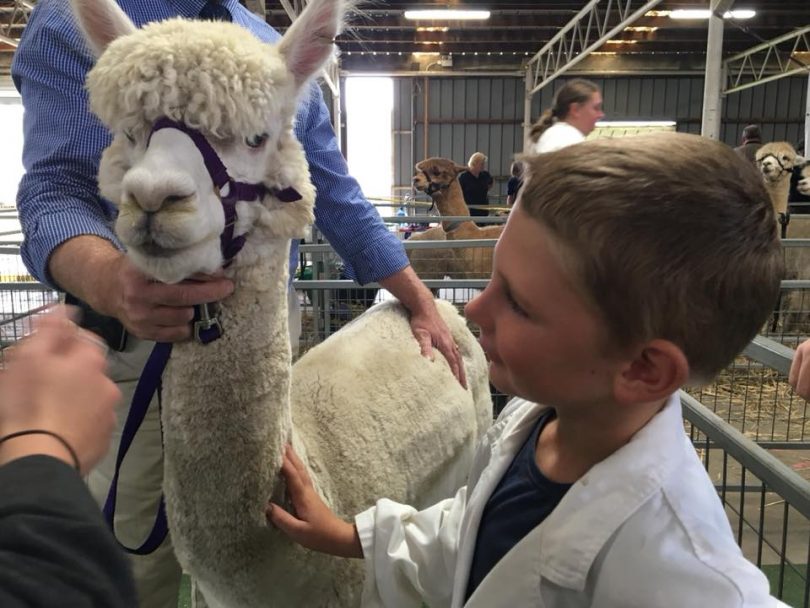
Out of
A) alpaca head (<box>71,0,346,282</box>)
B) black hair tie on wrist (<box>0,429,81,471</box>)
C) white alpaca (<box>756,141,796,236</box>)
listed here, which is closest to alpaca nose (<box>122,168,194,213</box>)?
alpaca head (<box>71,0,346,282</box>)

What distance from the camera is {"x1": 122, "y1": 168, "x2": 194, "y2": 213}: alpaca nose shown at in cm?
111

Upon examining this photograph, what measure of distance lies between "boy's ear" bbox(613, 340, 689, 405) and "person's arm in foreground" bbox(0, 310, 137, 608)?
62 centimetres

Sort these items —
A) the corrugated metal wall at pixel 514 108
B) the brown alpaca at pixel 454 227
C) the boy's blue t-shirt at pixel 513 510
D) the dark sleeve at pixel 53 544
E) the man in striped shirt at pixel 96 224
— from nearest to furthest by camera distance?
the dark sleeve at pixel 53 544
the boy's blue t-shirt at pixel 513 510
the man in striped shirt at pixel 96 224
the brown alpaca at pixel 454 227
the corrugated metal wall at pixel 514 108

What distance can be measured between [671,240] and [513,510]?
0.48 metres

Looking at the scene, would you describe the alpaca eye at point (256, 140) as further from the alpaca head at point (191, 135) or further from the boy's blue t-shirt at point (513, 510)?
the boy's blue t-shirt at point (513, 510)

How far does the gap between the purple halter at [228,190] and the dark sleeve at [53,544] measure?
692 millimetres

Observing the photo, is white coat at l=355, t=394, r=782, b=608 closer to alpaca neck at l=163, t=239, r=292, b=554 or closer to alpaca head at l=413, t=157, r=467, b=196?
Answer: alpaca neck at l=163, t=239, r=292, b=554

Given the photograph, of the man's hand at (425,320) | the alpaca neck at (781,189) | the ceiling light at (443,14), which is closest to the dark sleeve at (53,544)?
the man's hand at (425,320)

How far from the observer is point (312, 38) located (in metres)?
1.43

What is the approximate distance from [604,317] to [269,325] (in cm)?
77

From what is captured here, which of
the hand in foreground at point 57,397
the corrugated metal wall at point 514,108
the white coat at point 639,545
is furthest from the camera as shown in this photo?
the corrugated metal wall at point 514,108

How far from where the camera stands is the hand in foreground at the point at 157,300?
120 cm

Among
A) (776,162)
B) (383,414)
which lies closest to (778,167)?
(776,162)

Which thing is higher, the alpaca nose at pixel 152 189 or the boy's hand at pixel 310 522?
the alpaca nose at pixel 152 189
